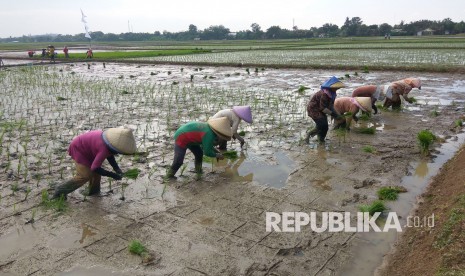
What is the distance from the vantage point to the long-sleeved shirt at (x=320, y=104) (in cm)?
679

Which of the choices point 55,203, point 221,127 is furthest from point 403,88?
point 55,203

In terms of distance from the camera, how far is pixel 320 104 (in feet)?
22.3

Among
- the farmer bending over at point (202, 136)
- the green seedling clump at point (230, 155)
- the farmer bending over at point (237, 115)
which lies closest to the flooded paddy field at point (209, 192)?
the green seedling clump at point (230, 155)

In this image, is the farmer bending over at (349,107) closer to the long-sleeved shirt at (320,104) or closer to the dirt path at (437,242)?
the long-sleeved shirt at (320,104)

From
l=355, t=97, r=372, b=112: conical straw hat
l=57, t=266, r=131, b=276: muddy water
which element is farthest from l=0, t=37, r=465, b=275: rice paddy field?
l=355, t=97, r=372, b=112: conical straw hat

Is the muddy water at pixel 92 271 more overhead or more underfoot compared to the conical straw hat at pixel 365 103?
more underfoot

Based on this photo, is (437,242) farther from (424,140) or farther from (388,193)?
(424,140)

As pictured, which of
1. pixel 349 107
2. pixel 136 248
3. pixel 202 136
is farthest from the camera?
pixel 349 107

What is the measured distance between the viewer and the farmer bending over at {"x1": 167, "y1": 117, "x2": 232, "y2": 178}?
5129 millimetres

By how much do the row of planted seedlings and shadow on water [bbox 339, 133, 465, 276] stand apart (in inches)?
95.2

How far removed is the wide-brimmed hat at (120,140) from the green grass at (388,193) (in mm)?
3218

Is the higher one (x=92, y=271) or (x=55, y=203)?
(x=55, y=203)

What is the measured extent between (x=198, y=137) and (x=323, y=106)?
2.74 meters

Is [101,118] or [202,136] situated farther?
[101,118]
